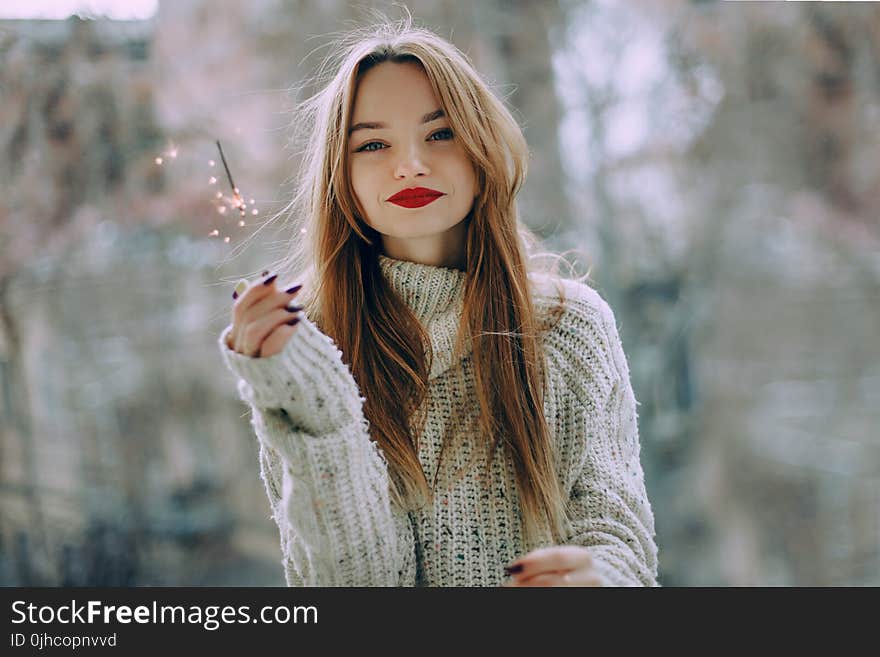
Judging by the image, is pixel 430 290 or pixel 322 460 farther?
pixel 430 290

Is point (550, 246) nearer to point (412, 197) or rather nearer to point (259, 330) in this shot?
point (412, 197)

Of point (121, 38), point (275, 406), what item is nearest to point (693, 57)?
point (121, 38)

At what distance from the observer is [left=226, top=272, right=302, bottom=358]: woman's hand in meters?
0.63

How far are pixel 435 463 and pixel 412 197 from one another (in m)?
0.29

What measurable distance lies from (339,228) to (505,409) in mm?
282

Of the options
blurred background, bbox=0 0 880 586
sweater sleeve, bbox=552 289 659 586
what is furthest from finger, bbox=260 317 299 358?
blurred background, bbox=0 0 880 586

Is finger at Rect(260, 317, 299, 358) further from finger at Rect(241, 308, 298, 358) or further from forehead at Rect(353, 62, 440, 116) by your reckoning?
forehead at Rect(353, 62, 440, 116)

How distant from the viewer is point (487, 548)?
0.81 metres

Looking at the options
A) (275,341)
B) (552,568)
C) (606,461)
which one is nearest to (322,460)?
(275,341)

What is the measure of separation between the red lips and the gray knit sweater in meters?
0.08

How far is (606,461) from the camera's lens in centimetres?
83

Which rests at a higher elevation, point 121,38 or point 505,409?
point 121,38
